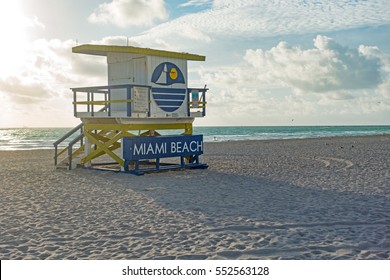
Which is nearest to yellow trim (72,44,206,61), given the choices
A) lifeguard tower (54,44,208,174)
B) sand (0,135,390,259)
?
lifeguard tower (54,44,208,174)

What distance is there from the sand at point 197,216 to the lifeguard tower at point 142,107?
1286 millimetres

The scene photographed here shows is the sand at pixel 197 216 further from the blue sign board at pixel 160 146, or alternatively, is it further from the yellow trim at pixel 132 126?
the yellow trim at pixel 132 126

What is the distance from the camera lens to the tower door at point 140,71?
15.9 m

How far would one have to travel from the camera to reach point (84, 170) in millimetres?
17328

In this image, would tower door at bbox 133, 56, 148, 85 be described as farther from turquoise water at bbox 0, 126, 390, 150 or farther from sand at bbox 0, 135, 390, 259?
turquoise water at bbox 0, 126, 390, 150

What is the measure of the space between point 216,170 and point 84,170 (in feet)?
18.1

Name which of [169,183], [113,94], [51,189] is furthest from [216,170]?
[51,189]

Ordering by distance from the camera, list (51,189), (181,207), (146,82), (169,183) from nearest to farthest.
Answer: (181,207)
(51,189)
(169,183)
(146,82)

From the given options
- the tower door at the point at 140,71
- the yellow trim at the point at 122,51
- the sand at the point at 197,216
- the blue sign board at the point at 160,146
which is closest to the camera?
the sand at the point at 197,216

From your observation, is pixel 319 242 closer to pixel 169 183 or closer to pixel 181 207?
pixel 181 207

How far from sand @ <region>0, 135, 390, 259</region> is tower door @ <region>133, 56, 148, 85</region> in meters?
3.69

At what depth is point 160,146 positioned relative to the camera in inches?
634

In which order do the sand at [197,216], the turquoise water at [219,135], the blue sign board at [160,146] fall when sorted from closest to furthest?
1. the sand at [197,216]
2. the blue sign board at [160,146]
3. the turquoise water at [219,135]

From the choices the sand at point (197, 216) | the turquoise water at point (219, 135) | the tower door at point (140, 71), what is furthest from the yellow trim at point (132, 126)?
the turquoise water at point (219, 135)
